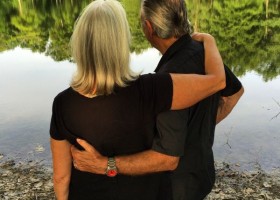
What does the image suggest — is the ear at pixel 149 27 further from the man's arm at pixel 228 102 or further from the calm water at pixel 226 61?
the man's arm at pixel 228 102

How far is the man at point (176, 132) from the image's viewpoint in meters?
2.56

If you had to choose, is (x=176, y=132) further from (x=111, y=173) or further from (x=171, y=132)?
(x=111, y=173)

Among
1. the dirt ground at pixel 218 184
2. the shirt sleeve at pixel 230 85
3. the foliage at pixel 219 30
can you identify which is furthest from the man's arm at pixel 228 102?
the foliage at pixel 219 30

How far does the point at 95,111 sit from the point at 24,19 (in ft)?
137

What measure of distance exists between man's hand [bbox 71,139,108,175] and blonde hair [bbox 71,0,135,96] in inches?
15.7

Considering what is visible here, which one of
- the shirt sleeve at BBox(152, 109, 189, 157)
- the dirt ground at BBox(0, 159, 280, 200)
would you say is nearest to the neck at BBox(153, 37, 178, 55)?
the shirt sleeve at BBox(152, 109, 189, 157)

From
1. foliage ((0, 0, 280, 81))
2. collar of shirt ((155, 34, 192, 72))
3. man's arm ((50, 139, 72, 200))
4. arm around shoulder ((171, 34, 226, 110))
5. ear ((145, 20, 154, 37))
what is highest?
ear ((145, 20, 154, 37))

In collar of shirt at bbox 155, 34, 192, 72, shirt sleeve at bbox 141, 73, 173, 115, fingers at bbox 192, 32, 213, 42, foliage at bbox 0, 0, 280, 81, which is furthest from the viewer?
foliage at bbox 0, 0, 280, 81

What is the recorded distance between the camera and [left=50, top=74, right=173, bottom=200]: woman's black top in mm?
2439

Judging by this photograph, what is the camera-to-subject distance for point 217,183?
7121mm

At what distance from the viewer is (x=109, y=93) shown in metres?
2.40

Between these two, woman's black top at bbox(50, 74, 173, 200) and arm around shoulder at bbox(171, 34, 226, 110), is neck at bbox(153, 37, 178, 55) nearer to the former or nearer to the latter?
arm around shoulder at bbox(171, 34, 226, 110)

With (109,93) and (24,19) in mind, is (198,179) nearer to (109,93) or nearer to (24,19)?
(109,93)

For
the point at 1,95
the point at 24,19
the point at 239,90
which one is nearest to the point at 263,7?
the point at 24,19
